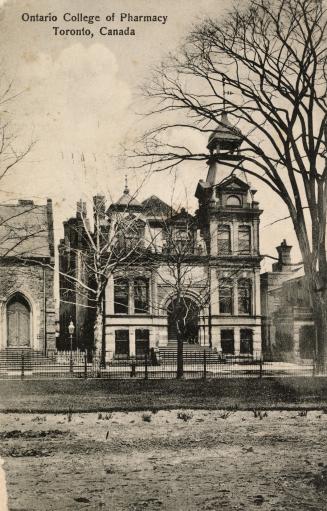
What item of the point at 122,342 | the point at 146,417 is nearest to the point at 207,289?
the point at 122,342

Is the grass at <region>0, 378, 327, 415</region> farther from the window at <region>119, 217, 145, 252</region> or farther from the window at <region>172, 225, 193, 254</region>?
the window at <region>119, 217, 145, 252</region>

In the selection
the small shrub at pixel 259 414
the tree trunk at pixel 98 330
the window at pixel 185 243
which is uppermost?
the window at pixel 185 243

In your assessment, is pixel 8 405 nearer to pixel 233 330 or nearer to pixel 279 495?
pixel 279 495

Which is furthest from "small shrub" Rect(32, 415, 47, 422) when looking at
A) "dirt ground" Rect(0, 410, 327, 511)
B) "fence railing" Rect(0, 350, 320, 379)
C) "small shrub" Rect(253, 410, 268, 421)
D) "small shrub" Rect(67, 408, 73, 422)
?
"fence railing" Rect(0, 350, 320, 379)

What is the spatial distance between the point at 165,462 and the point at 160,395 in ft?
22.2

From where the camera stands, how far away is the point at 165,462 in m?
7.08

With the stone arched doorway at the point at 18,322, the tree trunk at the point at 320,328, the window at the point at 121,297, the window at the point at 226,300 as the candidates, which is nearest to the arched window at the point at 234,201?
the window at the point at 226,300

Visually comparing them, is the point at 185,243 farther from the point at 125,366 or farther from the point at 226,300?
the point at 226,300

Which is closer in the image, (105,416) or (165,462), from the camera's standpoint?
(165,462)

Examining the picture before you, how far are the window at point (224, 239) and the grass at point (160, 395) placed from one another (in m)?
20.4

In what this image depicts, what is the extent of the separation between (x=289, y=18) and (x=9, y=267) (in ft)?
73.1

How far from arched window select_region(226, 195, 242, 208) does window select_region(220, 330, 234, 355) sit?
355 inches

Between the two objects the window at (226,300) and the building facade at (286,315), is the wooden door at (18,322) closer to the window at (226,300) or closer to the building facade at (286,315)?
the window at (226,300)

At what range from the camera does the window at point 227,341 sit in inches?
1494
